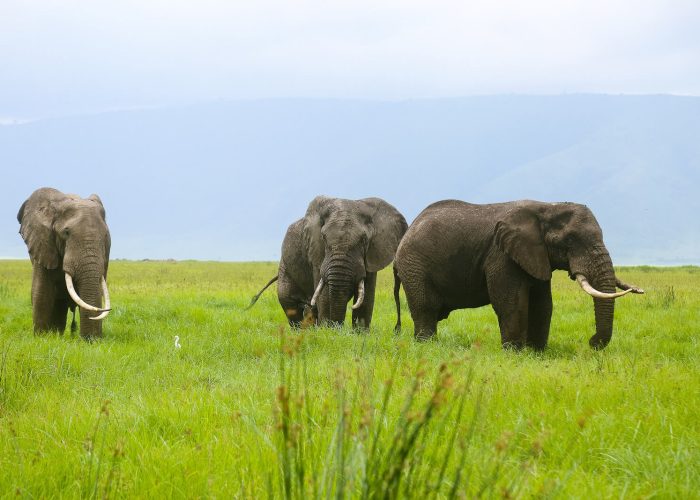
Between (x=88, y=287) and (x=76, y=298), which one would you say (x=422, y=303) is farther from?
(x=76, y=298)

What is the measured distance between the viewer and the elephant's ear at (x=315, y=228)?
12.2m

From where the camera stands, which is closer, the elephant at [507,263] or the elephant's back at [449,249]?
the elephant at [507,263]

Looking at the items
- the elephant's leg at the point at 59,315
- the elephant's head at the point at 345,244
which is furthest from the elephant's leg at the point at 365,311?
the elephant's leg at the point at 59,315

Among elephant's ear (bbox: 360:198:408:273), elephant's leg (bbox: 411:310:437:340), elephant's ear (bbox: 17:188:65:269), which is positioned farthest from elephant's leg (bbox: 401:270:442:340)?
elephant's ear (bbox: 17:188:65:269)

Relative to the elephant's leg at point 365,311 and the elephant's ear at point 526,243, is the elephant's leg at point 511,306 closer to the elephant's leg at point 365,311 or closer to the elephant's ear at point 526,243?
the elephant's ear at point 526,243

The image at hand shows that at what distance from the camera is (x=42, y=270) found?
36.5ft

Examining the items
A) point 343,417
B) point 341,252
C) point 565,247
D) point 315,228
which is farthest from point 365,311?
point 343,417

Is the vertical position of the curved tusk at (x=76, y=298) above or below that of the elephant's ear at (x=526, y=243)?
below

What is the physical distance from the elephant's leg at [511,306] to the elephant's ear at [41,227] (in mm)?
5799

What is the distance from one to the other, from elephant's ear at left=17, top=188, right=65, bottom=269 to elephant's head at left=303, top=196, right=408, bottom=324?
3557 millimetres

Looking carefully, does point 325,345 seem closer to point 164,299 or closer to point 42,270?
point 42,270

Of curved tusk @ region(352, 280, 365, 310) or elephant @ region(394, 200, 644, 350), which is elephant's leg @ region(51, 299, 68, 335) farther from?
elephant @ region(394, 200, 644, 350)

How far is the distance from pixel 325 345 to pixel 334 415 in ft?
12.5

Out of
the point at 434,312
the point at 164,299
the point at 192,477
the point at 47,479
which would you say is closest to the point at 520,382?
the point at 192,477
